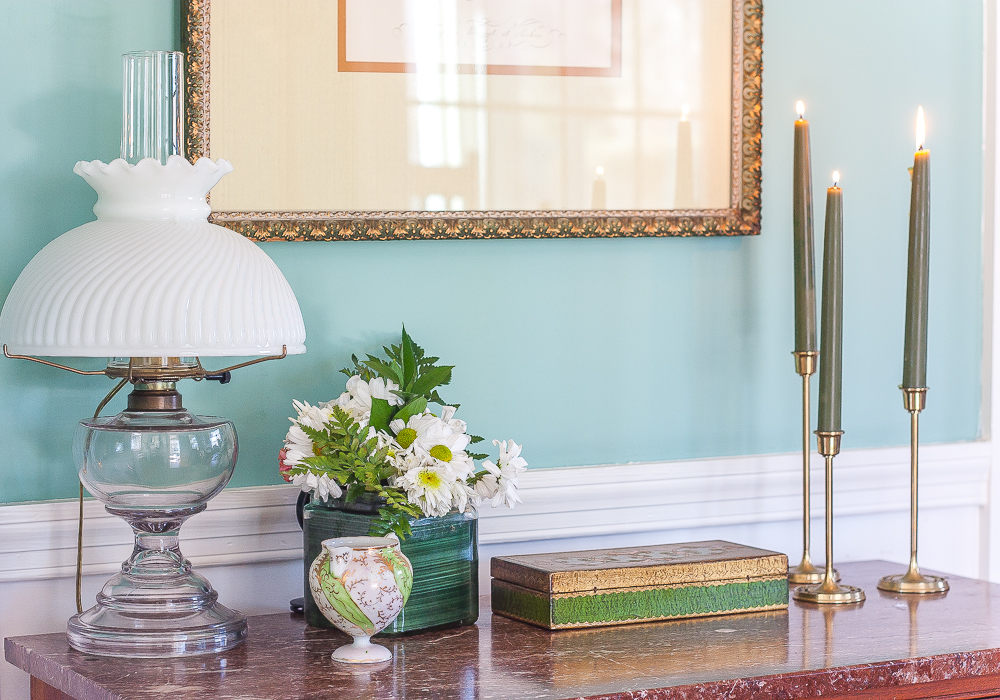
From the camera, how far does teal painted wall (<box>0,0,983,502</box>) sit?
1245 mm

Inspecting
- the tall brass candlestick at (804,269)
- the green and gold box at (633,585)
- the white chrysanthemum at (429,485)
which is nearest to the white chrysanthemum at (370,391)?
the white chrysanthemum at (429,485)

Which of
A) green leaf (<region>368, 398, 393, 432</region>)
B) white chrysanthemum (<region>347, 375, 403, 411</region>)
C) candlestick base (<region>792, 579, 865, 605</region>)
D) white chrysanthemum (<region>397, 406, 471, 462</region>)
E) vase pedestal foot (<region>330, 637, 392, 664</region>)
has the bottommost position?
candlestick base (<region>792, 579, 865, 605</region>)

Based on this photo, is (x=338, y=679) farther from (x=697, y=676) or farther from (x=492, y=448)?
(x=492, y=448)

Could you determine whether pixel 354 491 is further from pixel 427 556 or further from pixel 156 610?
pixel 156 610

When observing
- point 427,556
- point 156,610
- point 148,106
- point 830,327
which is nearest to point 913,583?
point 830,327

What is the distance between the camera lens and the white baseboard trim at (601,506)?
1249 mm

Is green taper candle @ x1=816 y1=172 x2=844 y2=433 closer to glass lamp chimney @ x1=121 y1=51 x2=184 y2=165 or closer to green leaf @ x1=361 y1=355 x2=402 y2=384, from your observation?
green leaf @ x1=361 y1=355 x2=402 y2=384

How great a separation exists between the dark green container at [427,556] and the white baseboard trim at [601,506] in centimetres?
16

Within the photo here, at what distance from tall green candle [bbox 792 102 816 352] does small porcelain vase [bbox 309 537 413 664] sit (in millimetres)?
634

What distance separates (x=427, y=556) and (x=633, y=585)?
225 millimetres

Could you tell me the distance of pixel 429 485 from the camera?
1137mm

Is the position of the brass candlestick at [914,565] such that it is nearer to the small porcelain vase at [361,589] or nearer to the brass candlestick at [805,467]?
the brass candlestick at [805,467]

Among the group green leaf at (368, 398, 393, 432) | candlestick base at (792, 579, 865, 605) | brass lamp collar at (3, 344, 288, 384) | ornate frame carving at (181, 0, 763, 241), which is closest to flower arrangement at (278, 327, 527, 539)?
green leaf at (368, 398, 393, 432)

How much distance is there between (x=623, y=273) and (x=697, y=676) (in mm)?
620
